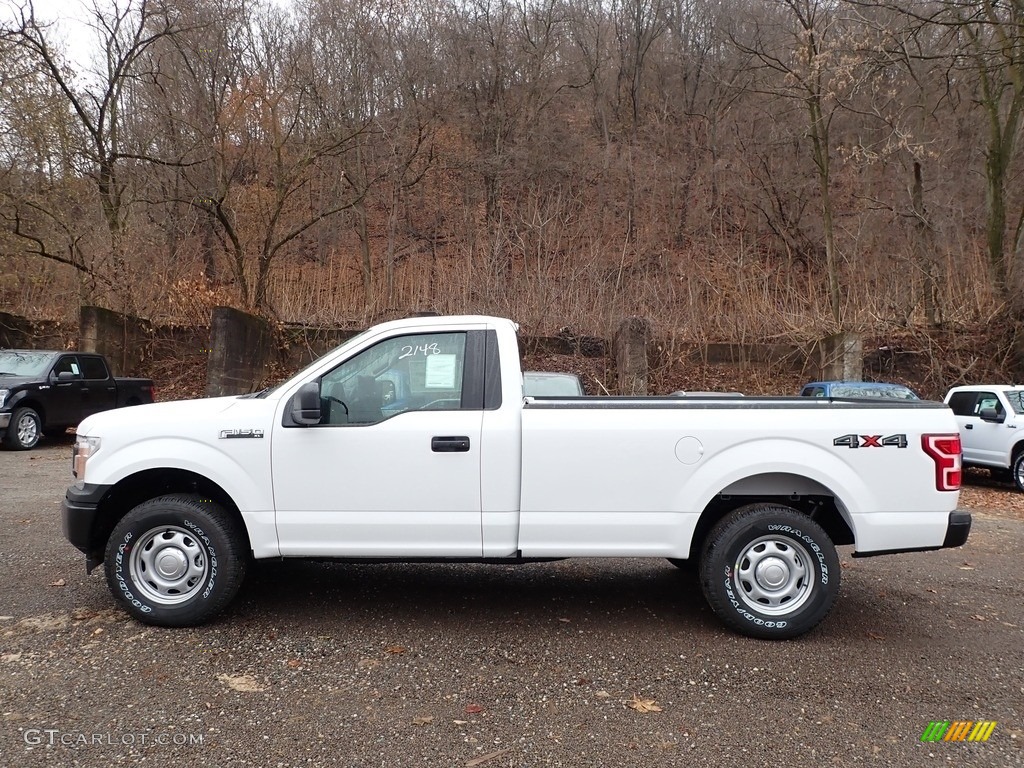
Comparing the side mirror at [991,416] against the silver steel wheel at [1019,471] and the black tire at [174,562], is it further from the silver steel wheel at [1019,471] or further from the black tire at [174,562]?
the black tire at [174,562]

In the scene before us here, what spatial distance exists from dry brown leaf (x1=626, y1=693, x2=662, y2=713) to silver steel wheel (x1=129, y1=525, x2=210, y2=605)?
2685 millimetres

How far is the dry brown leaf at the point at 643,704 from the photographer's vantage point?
351 centimetres

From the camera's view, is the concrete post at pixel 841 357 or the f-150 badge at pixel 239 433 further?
the concrete post at pixel 841 357

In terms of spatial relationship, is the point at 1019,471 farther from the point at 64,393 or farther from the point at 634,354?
the point at 64,393

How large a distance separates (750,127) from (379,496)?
3035cm

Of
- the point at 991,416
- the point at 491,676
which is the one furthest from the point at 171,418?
the point at 991,416

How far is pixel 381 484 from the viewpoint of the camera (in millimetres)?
4312

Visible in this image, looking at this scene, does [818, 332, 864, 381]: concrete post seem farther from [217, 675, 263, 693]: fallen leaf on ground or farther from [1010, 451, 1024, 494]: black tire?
[217, 675, 263, 693]: fallen leaf on ground

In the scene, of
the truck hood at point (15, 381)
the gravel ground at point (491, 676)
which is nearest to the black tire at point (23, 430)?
the truck hood at point (15, 381)

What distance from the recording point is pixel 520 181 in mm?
27656

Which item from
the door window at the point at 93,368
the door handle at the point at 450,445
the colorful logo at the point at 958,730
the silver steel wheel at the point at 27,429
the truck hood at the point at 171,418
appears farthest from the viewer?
the door window at the point at 93,368

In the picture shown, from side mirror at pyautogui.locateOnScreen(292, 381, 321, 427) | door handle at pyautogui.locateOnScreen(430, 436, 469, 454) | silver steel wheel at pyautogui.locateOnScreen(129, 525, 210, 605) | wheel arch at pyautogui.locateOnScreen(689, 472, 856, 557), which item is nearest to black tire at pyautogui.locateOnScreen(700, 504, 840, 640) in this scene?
wheel arch at pyautogui.locateOnScreen(689, 472, 856, 557)

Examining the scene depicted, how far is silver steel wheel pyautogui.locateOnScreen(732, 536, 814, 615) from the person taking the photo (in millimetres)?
4359

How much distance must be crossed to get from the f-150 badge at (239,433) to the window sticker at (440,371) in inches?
42.3
